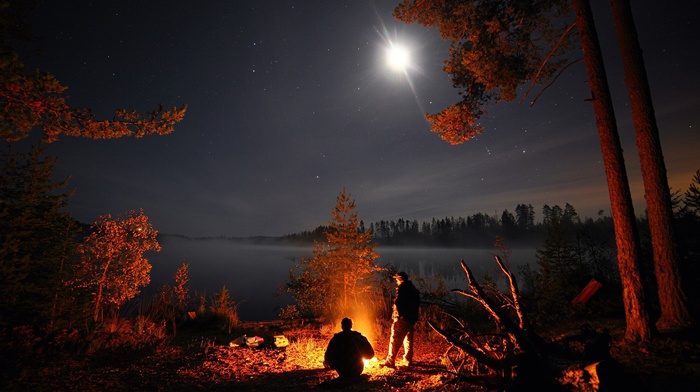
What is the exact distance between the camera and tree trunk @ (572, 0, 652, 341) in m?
5.32

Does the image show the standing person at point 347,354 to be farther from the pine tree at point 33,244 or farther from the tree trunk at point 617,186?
the pine tree at point 33,244

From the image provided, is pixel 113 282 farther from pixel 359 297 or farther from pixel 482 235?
pixel 482 235

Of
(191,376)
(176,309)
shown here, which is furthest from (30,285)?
(176,309)

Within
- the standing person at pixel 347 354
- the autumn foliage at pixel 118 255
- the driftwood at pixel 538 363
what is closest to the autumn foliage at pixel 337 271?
the autumn foliage at pixel 118 255

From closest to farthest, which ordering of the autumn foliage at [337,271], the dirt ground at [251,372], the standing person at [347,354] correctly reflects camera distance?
the dirt ground at [251,372]
the standing person at [347,354]
the autumn foliage at [337,271]

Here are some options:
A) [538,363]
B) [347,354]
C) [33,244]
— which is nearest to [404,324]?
[347,354]

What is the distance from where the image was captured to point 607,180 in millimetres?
5996

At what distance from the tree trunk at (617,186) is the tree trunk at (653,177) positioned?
498mm

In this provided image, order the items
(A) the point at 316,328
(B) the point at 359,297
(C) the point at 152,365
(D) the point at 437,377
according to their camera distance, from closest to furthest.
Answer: (D) the point at 437,377 < (C) the point at 152,365 < (A) the point at 316,328 < (B) the point at 359,297

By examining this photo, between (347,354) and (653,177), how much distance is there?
22.5 feet

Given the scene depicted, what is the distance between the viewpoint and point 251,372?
6.02 metres

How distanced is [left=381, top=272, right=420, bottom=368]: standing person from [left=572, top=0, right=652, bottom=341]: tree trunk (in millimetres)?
3777

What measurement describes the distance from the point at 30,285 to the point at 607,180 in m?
12.1

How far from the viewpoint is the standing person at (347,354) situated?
209 inches
